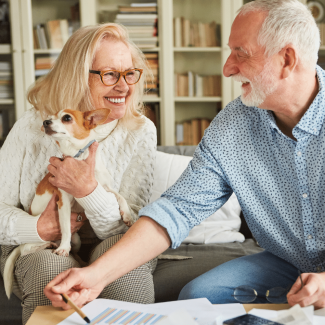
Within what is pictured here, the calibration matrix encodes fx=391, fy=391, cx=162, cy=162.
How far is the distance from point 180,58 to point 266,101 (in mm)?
2054

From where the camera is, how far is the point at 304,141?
1098 millimetres

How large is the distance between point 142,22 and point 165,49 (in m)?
0.27

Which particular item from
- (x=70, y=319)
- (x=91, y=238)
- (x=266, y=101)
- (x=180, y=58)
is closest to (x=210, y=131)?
(x=266, y=101)

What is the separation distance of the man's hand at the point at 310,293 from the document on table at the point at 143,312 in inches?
4.3

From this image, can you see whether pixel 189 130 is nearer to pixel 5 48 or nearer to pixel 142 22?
pixel 142 22

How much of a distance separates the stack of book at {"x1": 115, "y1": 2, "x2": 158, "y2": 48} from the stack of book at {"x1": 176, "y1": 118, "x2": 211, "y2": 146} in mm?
658

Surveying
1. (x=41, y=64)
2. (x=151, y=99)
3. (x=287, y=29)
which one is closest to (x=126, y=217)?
(x=287, y=29)

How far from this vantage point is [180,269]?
1489 millimetres

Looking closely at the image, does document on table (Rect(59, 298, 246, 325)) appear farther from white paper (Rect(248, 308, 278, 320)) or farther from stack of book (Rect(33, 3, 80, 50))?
stack of book (Rect(33, 3, 80, 50))

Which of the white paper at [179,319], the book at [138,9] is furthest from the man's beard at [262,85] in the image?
the book at [138,9]

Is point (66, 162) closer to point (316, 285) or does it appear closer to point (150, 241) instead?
point (150, 241)

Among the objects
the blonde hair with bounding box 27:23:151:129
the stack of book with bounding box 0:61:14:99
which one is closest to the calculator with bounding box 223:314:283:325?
the blonde hair with bounding box 27:23:151:129

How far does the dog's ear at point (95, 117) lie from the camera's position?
1.13 metres

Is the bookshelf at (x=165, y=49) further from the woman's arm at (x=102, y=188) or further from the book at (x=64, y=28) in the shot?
the woman's arm at (x=102, y=188)
